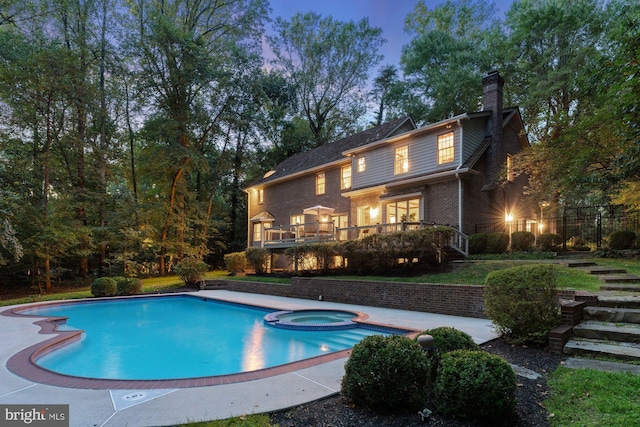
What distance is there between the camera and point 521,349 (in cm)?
543

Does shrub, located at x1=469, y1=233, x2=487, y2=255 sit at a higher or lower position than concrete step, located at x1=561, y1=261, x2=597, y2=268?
higher

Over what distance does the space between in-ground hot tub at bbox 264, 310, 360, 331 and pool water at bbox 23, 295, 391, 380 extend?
152mm

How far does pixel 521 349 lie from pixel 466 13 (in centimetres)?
3316

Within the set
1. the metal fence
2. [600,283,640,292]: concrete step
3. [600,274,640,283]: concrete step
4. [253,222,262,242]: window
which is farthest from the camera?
[253,222,262,242]: window

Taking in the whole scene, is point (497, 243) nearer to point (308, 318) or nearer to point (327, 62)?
point (308, 318)

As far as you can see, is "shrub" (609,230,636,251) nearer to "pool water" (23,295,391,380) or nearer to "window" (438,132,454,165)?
"window" (438,132,454,165)

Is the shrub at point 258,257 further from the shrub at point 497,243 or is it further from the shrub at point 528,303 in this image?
the shrub at point 528,303

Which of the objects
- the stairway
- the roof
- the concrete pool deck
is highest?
the roof

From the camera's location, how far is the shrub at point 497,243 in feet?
45.3

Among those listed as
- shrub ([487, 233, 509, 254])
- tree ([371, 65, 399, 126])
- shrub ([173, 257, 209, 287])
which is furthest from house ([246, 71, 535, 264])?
tree ([371, 65, 399, 126])

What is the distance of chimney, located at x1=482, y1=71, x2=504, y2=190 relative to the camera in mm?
16297

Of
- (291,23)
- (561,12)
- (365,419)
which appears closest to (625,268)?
(365,419)

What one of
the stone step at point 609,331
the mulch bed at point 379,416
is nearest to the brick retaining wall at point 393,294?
the stone step at point 609,331

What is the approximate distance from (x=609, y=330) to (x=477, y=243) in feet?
30.9
